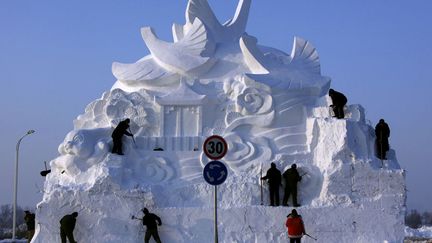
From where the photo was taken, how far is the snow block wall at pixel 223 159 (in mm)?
18109

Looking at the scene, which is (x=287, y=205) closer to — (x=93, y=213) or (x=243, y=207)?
(x=243, y=207)

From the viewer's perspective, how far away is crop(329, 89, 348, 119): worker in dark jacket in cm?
1914

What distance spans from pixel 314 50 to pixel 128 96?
18.9 ft

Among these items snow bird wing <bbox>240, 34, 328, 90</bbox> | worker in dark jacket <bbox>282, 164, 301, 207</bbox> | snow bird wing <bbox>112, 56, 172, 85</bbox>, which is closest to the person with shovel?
worker in dark jacket <bbox>282, 164, 301, 207</bbox>

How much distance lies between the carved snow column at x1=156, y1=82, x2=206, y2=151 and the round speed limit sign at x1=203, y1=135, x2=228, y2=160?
675cm

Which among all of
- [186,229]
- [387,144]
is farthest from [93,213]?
[387,144]

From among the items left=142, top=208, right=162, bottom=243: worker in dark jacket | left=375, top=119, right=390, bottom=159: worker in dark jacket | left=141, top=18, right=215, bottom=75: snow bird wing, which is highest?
left=141, top=18, right=215, bottom=75: snow bird wing

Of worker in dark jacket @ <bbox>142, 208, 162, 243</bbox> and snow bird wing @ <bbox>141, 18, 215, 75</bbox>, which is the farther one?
snow bird wing @ <bbox>141, 18, 215, 75</bbox>

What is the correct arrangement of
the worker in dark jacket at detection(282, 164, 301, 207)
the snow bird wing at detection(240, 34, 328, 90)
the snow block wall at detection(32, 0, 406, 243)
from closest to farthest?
the snow block wall at detection(32, 0, 406, 243) < the worker in dark jacket at detection(282, 164, 301, 207) < the snow bird wing at detection(240, 34, 328, 90)

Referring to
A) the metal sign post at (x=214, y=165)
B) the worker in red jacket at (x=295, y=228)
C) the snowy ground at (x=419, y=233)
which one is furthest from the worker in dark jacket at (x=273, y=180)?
the metal sign post at (x=214, y=165)

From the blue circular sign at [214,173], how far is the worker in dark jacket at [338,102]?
7433mm

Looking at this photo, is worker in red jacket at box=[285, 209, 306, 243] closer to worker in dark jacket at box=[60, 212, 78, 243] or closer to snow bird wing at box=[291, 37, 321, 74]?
worker in dark jacket at box=[60, 212, 78, 243]

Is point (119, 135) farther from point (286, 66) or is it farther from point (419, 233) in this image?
point (419, 233)

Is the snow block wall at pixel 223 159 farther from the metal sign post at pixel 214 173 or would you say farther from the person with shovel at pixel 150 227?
the metal sign post at pixel 214 173
